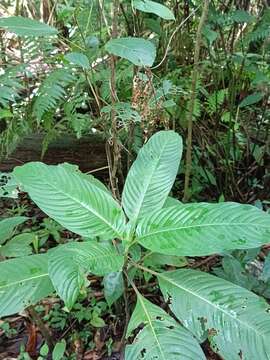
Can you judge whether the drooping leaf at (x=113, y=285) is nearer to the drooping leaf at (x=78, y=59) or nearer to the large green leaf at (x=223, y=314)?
the large green leaf at (x=223, y=314)

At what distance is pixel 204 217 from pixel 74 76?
1.14 m

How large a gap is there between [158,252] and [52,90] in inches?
44.2

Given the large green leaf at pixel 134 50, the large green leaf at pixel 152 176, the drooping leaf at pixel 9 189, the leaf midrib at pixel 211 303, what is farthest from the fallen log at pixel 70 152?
the leaf midrib at pixel 211 303

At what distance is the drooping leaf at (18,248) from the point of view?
1.42m

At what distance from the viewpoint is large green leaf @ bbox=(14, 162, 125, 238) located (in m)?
1.10

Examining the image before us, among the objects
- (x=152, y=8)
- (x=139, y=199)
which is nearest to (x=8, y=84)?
(x=152, y=8)

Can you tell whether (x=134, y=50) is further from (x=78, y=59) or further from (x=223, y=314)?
(x=223, y=314)

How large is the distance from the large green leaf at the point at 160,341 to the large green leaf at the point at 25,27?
78cm

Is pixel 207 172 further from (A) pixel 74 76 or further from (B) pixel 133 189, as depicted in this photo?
(B) pixel 133 189

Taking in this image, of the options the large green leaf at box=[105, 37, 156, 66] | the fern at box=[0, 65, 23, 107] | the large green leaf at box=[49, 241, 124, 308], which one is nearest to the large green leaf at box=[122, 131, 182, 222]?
the large green leaf at box=[49, 241, 124, 308]

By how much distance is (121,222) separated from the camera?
114 centimetres

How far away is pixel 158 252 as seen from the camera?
3.47 feet

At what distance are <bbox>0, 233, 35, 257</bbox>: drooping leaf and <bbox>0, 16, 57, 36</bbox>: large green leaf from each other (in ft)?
2.06

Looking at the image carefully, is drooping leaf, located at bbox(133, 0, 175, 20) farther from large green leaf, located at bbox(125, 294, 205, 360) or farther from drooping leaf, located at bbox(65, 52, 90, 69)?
large green leaf, located at bbox(125, 294, 205, 360)
